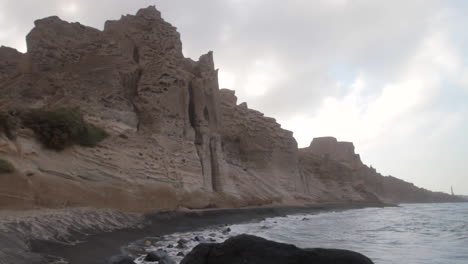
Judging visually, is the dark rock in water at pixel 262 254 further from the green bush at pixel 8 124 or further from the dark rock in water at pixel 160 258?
the green bush at pixel 8 124

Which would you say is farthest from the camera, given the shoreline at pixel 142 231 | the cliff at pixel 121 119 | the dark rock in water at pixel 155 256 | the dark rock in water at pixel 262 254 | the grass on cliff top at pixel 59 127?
the grass on cliff top at pixel 59 127

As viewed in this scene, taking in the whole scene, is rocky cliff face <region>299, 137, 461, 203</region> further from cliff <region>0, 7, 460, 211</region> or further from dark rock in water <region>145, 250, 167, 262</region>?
dark rock in water <region>145, 250, 167, 262</region>

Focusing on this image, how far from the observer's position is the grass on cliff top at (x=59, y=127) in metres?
17.9

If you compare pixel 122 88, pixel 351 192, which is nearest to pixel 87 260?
pixel 122 88

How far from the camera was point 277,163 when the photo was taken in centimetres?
4222

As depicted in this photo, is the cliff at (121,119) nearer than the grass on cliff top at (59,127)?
Yes

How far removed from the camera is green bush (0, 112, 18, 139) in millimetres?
15781

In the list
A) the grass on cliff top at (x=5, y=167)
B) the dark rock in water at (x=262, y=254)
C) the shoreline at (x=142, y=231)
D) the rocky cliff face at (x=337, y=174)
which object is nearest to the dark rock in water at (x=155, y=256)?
the shoreline at (x=142, y=231)

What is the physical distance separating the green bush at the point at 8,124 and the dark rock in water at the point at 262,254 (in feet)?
42.1

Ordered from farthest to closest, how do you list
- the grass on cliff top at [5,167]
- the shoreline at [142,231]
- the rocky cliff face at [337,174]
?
the rocky cliff face at [337,174], the grass on cliff top at [5,167], the shoreline at [142,231]

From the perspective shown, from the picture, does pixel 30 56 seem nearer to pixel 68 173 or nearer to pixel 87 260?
pixel 68 173

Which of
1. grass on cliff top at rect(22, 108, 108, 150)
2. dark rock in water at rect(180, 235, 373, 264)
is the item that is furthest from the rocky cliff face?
dark rock in water at rect(180, 235, 373, 264)

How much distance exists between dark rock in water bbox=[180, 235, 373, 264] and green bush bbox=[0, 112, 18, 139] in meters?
12.8

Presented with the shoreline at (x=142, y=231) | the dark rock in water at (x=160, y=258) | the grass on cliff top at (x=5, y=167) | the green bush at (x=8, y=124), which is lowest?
the dark rock in water at (x=160, y=258)
